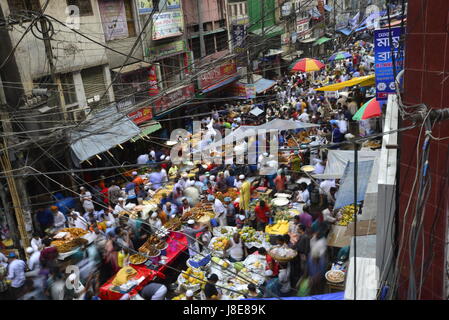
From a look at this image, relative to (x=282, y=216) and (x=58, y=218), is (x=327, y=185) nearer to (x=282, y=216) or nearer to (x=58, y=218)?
(x=282, y=216)

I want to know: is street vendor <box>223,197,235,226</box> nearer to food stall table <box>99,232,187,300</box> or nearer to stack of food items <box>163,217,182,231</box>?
stack of food items <box>163,217,182,231</box>

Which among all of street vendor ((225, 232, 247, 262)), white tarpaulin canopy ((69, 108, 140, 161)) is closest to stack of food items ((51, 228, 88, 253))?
white tarpaulin canopy ((69, 108, 140, 161))

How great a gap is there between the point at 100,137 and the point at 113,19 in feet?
17.1

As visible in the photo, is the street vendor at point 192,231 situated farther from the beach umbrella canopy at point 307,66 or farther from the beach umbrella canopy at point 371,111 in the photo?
the beach umbrella canopy at point 307,66

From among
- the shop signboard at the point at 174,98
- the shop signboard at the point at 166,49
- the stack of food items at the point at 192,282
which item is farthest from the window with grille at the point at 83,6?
the stack of food items at the point at 192,282

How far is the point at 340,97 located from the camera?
1939 cm

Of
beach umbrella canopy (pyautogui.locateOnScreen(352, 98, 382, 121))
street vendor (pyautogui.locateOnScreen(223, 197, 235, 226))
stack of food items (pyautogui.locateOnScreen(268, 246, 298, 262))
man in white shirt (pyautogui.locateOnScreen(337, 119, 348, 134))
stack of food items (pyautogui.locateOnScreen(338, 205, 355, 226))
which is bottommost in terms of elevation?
street vendor (pyautogui.locateOnScreen(223, 197, 235, 226))

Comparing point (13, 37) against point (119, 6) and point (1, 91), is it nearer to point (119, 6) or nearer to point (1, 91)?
point (1, 91)

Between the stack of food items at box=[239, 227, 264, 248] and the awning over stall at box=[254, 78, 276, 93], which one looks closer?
the stack of food items at box=[239, 227, 264, 248]

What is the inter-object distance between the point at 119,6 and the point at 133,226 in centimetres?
1040

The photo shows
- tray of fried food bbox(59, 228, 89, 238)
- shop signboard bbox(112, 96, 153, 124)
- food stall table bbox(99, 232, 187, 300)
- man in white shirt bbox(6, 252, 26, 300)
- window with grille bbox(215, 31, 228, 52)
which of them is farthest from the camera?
window with grille bbox(215, 31, 228, 52)

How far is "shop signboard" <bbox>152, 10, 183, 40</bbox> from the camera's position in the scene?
17391mm

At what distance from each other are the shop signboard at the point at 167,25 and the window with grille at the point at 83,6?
3455 millimetres

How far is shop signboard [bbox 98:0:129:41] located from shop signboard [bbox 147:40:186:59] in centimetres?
168
